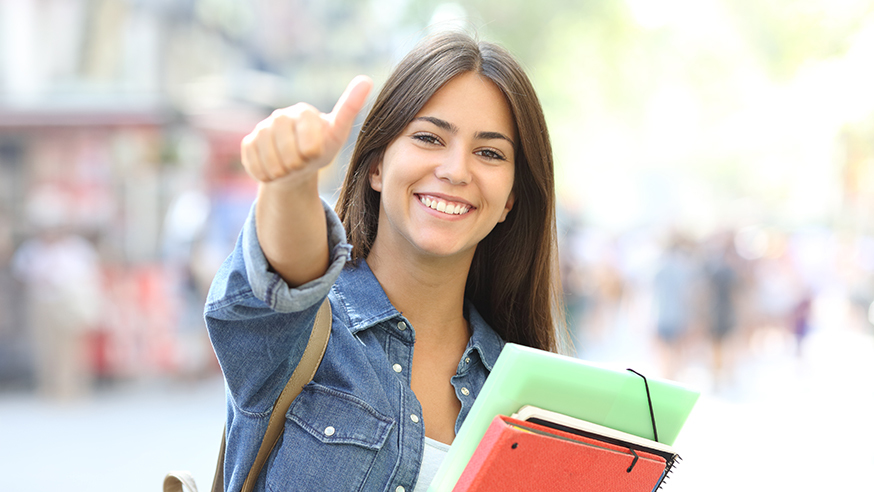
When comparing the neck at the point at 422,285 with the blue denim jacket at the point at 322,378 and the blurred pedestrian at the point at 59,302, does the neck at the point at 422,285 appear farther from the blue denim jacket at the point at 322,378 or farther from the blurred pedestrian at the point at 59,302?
the blurred pedestrian at the point at 59,302

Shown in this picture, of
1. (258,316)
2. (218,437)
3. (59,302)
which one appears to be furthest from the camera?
(59,302)

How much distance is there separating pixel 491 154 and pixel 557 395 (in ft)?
2.06

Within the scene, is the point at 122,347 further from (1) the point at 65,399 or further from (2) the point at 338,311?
(2) the point at 338,311

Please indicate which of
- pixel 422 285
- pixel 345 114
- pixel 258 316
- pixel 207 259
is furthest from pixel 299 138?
pixel 207 259

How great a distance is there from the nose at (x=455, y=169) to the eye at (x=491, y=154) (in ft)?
0.22

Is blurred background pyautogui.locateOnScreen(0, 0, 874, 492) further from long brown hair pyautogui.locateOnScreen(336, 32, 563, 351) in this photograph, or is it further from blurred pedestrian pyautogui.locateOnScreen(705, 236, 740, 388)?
long brown hair pyautogui.locateOnScreen(336, 32, 563, 351)

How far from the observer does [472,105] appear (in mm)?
1747

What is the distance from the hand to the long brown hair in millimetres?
610

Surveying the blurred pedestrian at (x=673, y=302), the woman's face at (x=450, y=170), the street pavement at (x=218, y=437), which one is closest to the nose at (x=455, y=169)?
the woman's face at (x=450, y=170)

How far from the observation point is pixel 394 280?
1841mm

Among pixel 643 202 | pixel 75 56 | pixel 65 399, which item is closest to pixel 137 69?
pixel 75 56

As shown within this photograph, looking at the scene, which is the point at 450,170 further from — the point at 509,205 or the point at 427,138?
the point at 509,205

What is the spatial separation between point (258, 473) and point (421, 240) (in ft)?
1.82

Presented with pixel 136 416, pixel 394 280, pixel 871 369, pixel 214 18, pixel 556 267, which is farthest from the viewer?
pixel 214 18
